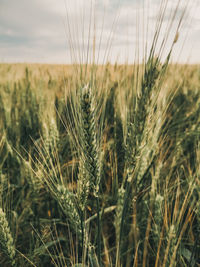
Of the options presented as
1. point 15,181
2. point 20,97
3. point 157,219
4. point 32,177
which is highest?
point 20,97

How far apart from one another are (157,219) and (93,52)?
0.63 metres

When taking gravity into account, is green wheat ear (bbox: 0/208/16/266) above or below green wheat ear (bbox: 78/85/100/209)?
below

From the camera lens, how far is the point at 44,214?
1028 mm

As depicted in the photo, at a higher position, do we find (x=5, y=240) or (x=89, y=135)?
(x=89, y=135)

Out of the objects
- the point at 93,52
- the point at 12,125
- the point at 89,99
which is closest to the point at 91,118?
the point at 89,99

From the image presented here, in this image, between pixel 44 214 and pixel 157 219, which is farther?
pixel 44 214

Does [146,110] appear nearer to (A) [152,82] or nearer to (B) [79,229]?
(A) [152,82]

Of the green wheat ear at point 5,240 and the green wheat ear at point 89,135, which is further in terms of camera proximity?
the green wheat ear at point 5,240

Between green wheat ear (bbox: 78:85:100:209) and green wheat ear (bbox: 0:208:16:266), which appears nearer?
green wheat ear (bbox: 78:85:100:209)

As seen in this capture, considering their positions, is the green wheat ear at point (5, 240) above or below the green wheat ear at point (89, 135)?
below

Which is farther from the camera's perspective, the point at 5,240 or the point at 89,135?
the point at 5,240

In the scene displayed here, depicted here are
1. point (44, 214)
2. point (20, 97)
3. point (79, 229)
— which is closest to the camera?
point (79, 229)

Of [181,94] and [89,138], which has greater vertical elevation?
[181,94]

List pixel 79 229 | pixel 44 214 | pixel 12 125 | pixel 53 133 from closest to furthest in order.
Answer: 1. pixel 79 229
2. pixel 53 133
3. pixel 44 214
4. pixel 12 125
